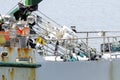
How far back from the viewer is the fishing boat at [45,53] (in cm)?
894

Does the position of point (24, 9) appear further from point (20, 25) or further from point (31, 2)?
point (20, 25)

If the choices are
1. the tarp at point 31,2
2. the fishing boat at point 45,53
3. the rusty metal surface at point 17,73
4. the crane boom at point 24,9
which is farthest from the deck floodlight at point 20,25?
the tarp at point 31,2

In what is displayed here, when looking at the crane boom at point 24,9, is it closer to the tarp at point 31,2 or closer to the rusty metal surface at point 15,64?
the tarp at point 31,2

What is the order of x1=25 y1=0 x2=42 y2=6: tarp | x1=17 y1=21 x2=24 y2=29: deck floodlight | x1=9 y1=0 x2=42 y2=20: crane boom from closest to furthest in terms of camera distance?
x1=17 y1=21 x2=24 y2=29: deck floodlight → x1=9 y1=0 x2=42 y2=20: crane boom → x1=25 y1=0 x2=42 y2=6: tarp

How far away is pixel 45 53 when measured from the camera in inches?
402

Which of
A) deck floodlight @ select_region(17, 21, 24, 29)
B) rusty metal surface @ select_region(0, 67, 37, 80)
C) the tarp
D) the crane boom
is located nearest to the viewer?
rusty metal surface @ select_region(0, 67, 37, 80)

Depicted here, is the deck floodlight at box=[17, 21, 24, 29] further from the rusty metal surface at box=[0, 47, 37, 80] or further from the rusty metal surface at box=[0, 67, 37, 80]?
the rusty metal surface at box=[0, 67, 37, 80]

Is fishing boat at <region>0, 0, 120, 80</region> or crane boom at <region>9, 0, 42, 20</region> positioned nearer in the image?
fishing boat at <region>0, 0, 120, 80</region>

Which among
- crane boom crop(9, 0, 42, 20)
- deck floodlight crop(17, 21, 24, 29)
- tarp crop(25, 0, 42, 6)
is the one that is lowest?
deck floodlight crop(17, 21, 24, 29)

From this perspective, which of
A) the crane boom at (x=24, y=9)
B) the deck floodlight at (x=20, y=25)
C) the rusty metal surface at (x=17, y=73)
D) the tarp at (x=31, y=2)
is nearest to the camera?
the rusty metal surface at (x=17, y=73)

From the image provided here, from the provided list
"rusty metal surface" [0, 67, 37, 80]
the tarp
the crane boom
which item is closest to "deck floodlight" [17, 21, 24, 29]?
"rusty metal surface" [0, 67, 37, 80]

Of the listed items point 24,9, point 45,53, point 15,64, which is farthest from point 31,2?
point 15,64

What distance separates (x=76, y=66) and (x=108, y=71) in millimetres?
1121

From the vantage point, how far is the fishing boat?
8.94 meters
